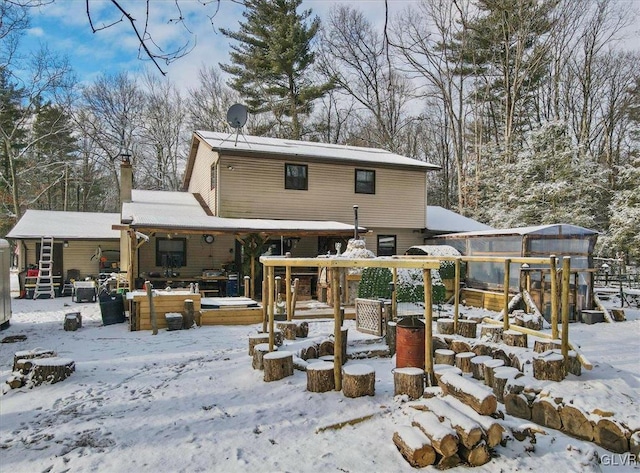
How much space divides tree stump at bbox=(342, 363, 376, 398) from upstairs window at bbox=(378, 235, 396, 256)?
12.5 meters

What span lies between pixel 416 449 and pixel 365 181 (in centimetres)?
1378

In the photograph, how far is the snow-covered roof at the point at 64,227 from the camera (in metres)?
16.1

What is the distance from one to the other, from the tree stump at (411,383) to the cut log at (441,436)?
34.8 inches

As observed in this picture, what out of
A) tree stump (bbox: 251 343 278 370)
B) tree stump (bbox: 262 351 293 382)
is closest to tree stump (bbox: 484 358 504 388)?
tree stump (bbox: 262 351 293 382)

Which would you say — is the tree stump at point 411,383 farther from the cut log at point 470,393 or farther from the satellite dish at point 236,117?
the satellite dish at point 236,117

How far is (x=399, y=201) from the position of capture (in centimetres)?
1709

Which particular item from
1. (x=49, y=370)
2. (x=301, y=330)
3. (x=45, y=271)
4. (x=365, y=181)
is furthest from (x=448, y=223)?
(x=45, y=271)

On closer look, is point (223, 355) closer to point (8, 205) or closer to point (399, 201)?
point (399, 201)

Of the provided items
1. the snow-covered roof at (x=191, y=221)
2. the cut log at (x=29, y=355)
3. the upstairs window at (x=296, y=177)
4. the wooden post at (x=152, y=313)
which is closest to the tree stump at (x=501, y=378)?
the cut log at (x=29, y=355)

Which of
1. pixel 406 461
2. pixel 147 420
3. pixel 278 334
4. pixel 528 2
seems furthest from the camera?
pixel 528 2

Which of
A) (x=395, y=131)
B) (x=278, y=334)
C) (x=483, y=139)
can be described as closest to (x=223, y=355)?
(x=278, y=334)

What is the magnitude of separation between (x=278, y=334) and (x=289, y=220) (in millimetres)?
8876

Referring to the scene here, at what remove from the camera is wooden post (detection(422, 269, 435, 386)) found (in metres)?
Result: 4.81

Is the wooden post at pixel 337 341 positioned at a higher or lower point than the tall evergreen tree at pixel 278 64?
lower
